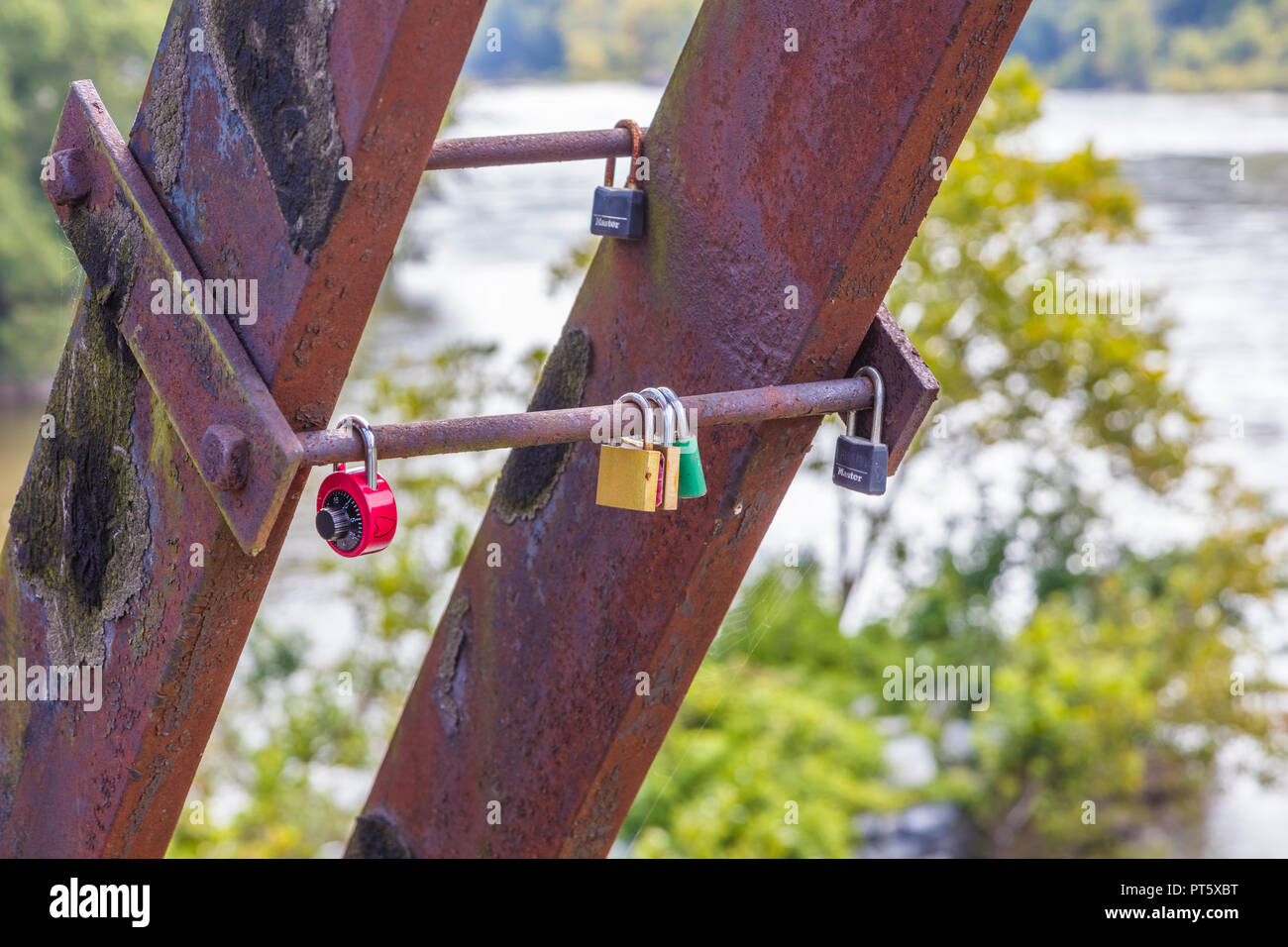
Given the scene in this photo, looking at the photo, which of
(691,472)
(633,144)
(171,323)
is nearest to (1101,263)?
(633,144)

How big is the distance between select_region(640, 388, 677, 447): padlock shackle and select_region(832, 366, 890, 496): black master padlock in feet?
0.80

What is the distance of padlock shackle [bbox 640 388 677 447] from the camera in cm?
111

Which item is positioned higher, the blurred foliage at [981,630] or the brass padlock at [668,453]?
the blurred foliage at [981,630]

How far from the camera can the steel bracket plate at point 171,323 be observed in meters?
0.96

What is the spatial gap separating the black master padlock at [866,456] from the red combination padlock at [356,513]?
0.47 m

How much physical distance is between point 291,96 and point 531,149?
0.39 metres

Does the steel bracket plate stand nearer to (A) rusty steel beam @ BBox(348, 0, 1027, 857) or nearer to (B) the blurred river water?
(A) rusty steel beam @ BBox(348, 0, 1027, 857)

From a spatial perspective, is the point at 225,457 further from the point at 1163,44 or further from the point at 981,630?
the point at 1163,44

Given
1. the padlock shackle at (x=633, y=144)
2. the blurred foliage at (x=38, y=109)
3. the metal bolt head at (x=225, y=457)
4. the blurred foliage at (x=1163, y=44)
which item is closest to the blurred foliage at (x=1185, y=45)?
the blurred foliage at (x=1163, y=44)

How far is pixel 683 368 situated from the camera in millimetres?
1298

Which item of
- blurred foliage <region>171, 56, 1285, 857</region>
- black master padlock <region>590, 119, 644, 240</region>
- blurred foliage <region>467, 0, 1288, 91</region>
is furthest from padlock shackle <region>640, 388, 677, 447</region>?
blurred foliage <region>467, 0, 1288, 91</region>

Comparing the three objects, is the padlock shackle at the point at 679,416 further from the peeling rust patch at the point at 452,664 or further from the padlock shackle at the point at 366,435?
the peeling rust patch at the point at 452,664

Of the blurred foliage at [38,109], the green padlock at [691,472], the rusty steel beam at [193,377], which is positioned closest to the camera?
the rusty steel beam at [193,377]

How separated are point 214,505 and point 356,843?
74cm
